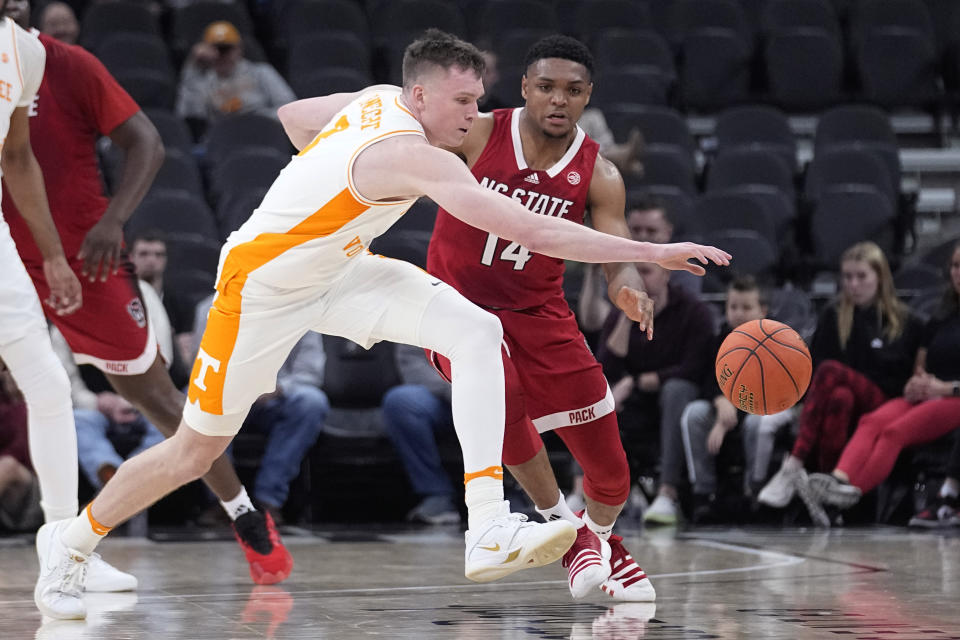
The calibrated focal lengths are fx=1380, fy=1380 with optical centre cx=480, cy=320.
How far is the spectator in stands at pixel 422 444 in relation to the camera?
7.83m

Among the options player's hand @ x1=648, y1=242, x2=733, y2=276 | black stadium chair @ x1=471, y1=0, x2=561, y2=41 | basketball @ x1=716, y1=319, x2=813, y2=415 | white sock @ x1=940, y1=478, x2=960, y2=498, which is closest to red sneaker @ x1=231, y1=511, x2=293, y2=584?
basketball @ x1=716, y1=319, x2=813, y2=415

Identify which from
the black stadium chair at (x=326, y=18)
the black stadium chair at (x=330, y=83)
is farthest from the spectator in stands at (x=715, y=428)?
the black stadium chair at (x=326, y=18)

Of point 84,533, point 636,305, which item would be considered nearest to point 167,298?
point 84,533

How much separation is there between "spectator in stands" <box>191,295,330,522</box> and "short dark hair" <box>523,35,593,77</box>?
10.1 feet

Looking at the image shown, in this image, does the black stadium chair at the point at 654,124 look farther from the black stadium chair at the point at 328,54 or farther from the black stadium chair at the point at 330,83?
the black stadium chair at the point at 328,54

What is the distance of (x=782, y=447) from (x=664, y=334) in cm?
94

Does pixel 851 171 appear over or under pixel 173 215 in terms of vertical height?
over

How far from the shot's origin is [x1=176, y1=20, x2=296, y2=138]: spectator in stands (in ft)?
34.4

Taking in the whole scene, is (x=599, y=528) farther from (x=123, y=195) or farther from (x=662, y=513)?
(x=662, y=513)

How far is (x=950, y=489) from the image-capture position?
7.51 m

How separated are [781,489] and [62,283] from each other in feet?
14.3

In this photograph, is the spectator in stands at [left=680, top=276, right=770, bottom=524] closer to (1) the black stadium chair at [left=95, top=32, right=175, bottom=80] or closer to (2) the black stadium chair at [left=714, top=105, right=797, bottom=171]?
(2) the black stadium chair at [left=714, top=105, right=797, bottom=171]

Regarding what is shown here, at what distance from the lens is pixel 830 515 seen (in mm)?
7711

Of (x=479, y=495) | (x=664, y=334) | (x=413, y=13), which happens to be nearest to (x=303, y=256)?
(x=479, y=495)
